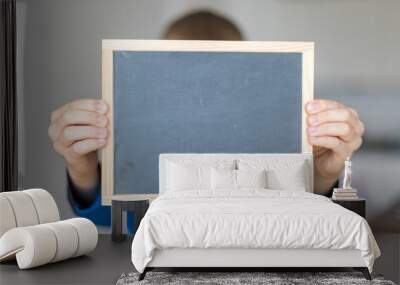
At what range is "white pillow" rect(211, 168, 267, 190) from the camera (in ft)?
20.6

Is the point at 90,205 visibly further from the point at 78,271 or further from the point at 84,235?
the point at 78,271

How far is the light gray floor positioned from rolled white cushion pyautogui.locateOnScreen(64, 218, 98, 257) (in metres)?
0.09

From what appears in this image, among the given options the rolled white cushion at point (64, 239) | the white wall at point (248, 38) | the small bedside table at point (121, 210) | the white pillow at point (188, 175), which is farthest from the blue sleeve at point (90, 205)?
the rolled white cushion at point (64, 239)

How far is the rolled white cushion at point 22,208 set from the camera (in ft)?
17.7

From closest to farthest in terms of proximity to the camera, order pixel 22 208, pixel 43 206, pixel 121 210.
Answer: pixel 22 208 → pixel 43 206 → pixel 121 210

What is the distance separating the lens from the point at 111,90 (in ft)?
23.0

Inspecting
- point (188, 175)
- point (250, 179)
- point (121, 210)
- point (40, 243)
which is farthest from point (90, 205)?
point (40, 243)

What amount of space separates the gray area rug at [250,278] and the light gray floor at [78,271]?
22 centimetres

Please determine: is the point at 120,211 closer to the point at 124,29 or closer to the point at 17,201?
the point at 17,201

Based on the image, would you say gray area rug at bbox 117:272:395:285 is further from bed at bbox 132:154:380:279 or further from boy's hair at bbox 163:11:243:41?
boy's hair at bbox 163:11:243:41

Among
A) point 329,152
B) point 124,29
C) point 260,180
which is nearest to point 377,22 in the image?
point 329,152

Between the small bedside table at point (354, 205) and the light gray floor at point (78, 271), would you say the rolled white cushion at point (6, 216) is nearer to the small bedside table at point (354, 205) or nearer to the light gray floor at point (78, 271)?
the light gray floor at point (78, 271)

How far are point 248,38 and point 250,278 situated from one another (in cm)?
315

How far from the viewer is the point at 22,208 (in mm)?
5477
